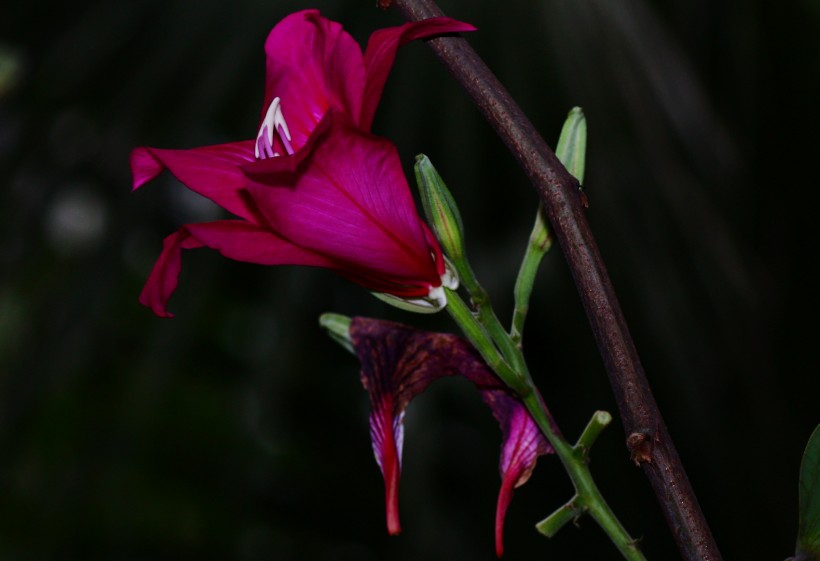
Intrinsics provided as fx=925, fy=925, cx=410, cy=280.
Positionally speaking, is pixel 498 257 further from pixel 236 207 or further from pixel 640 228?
pixel 236 207

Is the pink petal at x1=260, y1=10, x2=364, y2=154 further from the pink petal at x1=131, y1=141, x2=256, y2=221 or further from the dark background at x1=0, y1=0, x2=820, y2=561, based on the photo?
the dark background at x1=0, y1=0, x2=820, y2=561

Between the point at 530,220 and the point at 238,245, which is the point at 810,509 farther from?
the point at 530,220

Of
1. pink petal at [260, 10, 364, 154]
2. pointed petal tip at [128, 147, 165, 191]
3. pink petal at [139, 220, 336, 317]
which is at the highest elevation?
pink petal at [260, 10, 364, 154]

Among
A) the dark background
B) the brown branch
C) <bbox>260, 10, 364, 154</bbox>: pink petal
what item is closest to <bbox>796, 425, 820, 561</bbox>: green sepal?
the brown branch

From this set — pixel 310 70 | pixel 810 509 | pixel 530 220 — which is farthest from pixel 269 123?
pixel 530 220

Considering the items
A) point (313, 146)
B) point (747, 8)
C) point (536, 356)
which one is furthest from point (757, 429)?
point (313, 146)
